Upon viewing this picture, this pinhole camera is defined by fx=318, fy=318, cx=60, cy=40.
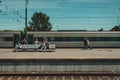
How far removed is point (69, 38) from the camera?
140 ft

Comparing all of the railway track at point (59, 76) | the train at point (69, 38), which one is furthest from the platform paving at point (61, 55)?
the train at point (69, 38)

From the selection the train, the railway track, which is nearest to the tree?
the train

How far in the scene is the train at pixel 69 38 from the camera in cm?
4234

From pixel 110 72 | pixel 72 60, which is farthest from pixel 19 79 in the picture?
pixel 110 72

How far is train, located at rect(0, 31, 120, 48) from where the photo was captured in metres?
42.3

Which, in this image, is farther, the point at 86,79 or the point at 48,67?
the point at 48,67

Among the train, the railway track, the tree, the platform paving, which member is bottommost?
the railway track

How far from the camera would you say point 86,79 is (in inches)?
719

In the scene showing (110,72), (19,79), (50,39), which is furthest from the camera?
(50,39)

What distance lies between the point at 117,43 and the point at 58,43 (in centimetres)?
794

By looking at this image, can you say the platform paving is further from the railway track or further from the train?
the train

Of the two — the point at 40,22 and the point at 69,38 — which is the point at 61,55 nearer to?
the point at 69,38

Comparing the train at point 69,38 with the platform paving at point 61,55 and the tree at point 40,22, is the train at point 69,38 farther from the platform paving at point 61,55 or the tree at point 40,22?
the tree at point 40,22

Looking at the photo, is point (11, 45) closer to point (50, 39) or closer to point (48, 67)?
point (50, 39)
